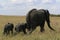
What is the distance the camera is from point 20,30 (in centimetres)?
1548

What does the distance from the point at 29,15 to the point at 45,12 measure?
1269mm

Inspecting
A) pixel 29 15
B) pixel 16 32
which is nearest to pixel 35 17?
pixel 29 15

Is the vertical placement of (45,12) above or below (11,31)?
above

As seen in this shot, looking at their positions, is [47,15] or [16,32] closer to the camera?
[16,32]

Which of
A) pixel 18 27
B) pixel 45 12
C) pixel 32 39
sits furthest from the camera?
pixel 45 12

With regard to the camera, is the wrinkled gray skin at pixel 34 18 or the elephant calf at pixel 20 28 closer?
the elephant calf at pixel 20 28

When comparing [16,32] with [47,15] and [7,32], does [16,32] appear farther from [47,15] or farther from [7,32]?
[47,15]

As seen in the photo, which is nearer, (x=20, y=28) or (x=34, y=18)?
(x=20, y=28)

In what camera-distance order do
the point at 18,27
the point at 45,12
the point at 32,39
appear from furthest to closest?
the point at 45,12, the point at 18,27, the point at 32,39

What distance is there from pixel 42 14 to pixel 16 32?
2078 mm

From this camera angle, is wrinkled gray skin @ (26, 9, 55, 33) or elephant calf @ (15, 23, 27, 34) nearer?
elephant calf @ (15, 23, 27, 34)

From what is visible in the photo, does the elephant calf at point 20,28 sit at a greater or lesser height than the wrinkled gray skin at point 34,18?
lesser

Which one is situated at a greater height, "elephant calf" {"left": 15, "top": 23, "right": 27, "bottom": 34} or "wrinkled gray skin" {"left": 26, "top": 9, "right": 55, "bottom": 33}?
"wrinkled gray skin" {"left": 26, "top": 9, "right": 55, "bottom": 33}

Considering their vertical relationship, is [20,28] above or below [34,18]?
below
